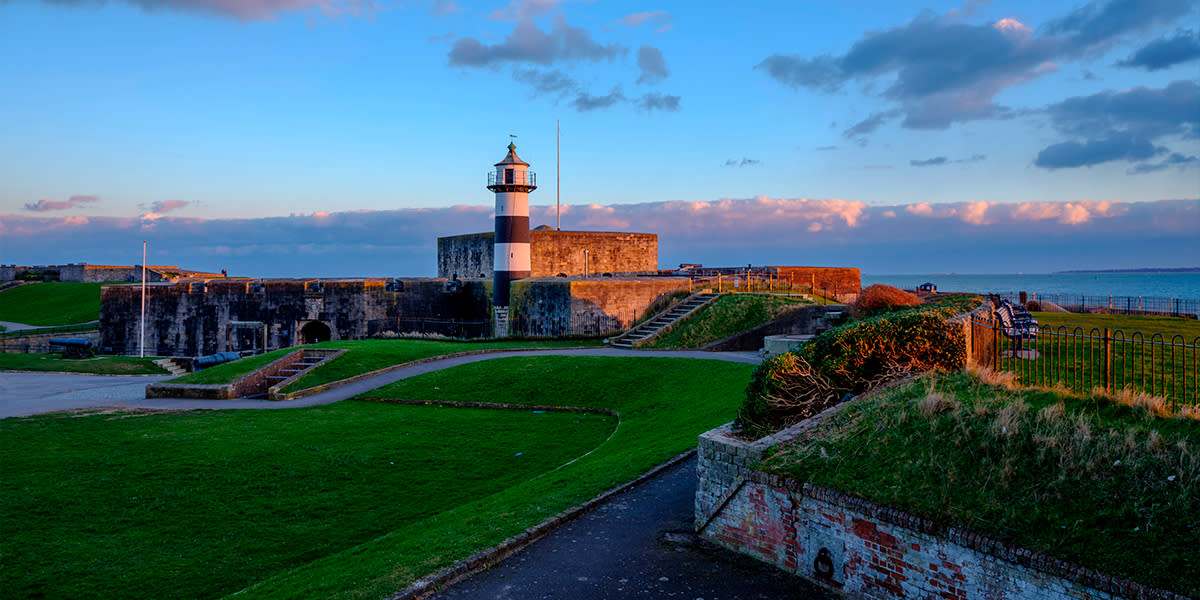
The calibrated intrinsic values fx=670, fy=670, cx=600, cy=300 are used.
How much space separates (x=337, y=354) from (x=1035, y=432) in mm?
20795

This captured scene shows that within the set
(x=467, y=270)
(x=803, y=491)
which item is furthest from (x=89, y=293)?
(x=803, y=491)

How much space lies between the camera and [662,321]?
24922mm

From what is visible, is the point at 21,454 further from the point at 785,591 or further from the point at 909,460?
the point at 909,460

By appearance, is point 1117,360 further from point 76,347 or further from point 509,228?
point 76,347

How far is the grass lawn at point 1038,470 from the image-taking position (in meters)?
4.55

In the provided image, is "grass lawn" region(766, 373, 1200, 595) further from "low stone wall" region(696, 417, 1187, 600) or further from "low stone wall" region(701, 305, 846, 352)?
"low stone wall" region(701, 305, 846, 352)

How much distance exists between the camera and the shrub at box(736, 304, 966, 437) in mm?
8242

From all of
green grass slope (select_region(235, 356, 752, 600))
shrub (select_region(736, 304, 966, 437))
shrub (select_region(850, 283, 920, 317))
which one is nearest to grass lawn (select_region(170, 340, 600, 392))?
green grass slope (select_region(235, 356, 752, 600))

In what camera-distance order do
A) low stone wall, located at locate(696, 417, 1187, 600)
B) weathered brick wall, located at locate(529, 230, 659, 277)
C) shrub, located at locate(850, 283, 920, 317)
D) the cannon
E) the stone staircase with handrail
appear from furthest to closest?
weathered brick wall, located at locate(529, 230, 659, 277)
the cannon
the stone staircase with handrail
shrub, located at locate(850, 283, 920, 317)
low stone wall, located at locate(696, 417, 1187, 600)

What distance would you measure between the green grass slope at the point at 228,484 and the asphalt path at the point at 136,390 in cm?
166

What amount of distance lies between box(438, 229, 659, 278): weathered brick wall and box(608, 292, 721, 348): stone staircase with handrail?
14356mm

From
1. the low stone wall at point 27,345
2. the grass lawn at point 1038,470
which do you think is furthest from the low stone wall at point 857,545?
the low stone wall at point 27,345

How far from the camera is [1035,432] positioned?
5715 mm

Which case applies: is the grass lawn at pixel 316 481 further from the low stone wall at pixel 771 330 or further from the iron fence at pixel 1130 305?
the iron fence at pixel 1130 305
